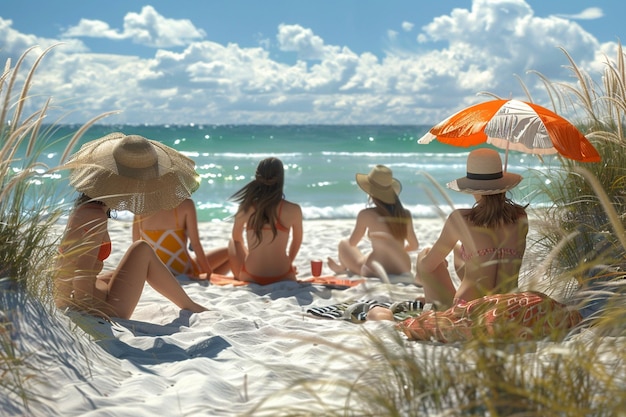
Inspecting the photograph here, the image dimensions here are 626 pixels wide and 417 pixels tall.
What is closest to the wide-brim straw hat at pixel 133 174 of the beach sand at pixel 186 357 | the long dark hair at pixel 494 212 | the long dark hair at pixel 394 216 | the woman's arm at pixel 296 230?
the beach sand at pixel 186 357

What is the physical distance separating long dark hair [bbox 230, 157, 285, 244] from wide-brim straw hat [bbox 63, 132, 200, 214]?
102 cm

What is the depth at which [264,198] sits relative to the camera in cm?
577

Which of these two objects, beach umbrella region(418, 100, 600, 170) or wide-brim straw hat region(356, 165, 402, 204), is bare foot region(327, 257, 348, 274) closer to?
wide-brim straw hat region(356, 165, 402, 204)

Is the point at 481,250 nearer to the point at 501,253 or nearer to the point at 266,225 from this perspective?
the point at 501,253

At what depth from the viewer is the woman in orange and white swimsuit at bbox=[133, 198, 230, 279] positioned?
19.2 ft

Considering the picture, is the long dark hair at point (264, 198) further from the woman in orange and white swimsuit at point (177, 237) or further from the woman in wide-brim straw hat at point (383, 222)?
the woman in wide-brim straw hat at point (383, 222)

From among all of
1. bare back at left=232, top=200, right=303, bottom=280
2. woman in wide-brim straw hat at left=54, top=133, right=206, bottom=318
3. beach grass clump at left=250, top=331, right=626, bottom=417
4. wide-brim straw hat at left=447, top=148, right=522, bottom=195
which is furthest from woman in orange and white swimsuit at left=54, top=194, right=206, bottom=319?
beach grass clump at left=250, top=331, right=626, bottom=417

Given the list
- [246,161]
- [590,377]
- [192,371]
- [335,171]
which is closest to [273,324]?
[192,371]

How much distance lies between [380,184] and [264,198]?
1062 mm

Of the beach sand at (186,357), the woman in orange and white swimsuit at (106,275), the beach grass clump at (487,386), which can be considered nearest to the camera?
the beach grass clump at (487,386)

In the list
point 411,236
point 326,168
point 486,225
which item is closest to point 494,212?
point 486,225

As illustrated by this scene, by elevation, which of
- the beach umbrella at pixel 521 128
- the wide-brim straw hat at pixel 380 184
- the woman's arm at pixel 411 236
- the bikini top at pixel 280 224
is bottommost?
the woman's arm at pixel 411 236

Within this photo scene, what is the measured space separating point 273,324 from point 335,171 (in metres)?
16.8

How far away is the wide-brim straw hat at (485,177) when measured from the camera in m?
4.09
